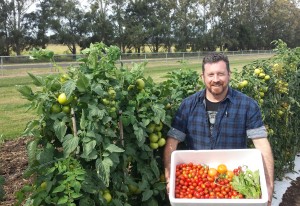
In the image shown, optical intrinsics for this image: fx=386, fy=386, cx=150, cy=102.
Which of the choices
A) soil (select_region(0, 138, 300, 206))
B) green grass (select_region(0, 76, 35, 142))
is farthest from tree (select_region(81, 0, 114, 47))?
soil (select_region(0, 138, 300, 206))

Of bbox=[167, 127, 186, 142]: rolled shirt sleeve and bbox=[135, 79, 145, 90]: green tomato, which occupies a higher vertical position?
bbox=[135, 79, 145, 90]: green tomato

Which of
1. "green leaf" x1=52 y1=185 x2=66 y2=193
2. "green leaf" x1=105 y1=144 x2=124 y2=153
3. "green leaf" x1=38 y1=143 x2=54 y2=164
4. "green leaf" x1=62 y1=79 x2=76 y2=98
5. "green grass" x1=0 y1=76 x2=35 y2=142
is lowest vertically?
"green grass" x1=0 y1=76 x2=35 y2=142

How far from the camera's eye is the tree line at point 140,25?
37.7m

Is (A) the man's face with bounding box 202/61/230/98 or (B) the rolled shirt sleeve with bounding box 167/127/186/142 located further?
(B) the rolled shirt sleeve with bounding box 167/127/186/142

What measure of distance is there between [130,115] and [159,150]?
70 centimetres

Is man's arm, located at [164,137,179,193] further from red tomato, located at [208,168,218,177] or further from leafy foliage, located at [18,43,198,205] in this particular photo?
red tomato, located at [208,168,218,177]

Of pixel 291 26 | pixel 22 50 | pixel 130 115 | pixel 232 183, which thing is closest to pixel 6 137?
pixel 130 115

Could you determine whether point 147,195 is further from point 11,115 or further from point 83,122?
point 11,115

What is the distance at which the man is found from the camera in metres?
2.84

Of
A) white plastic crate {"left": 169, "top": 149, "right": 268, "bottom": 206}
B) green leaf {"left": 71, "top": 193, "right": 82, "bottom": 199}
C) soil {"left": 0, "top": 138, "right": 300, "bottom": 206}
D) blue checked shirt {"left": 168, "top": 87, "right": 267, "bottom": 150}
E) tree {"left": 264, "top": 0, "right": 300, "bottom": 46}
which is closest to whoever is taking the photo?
green leaf {"left": 71, "top": 193, "right": 82, "bottom": 199}

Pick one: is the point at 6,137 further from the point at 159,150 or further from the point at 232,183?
the point at 232,183

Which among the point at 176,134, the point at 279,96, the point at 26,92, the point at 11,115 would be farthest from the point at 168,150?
the point at 11,115

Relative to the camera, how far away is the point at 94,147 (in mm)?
2256

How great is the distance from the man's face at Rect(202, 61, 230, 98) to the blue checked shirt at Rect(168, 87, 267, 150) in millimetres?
160
